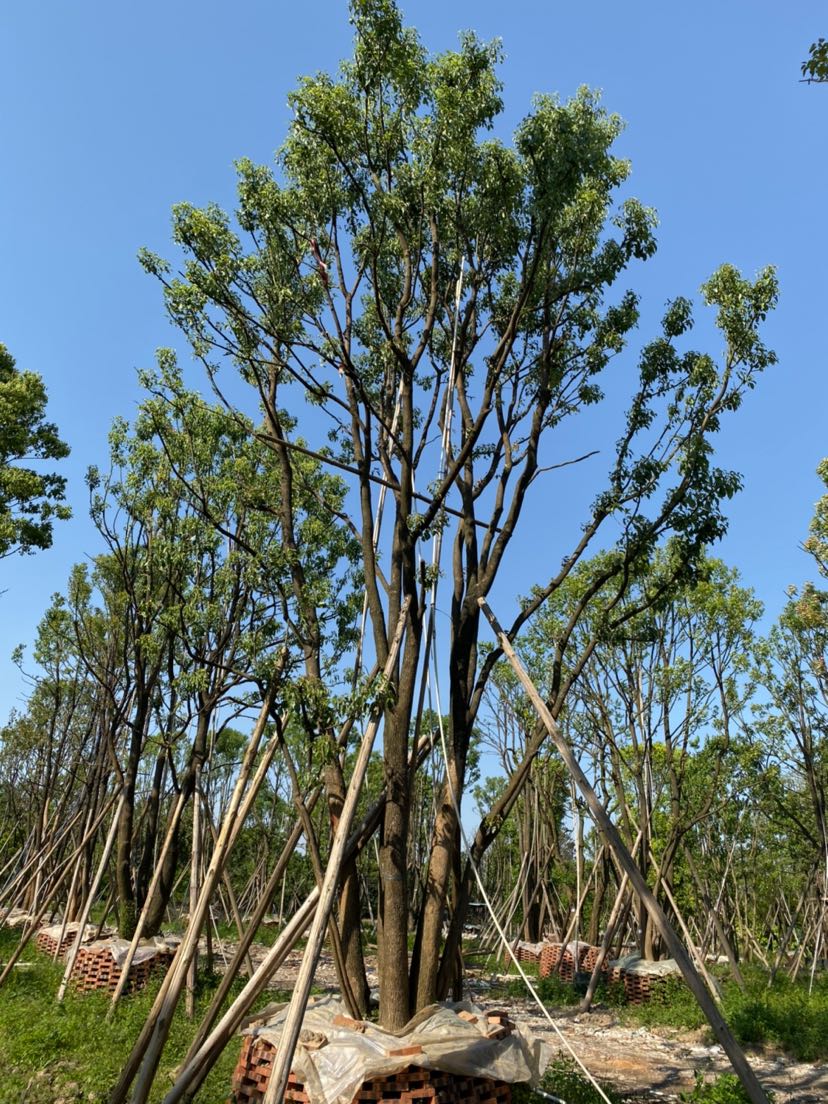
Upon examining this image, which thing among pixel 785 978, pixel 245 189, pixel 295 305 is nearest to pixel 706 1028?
pixel 785 978

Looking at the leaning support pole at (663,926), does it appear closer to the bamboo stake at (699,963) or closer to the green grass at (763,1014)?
the green grass at (763,1014)

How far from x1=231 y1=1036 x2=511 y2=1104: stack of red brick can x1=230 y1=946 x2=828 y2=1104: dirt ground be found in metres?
1.50

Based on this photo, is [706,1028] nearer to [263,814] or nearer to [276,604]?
[276,604]

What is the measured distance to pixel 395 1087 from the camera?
4055 millimetres

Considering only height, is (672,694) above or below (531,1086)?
above

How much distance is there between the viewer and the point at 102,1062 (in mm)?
6141

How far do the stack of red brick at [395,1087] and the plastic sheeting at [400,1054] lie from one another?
6 centimetres

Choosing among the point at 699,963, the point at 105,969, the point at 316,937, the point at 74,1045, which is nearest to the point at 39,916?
the point at 105,969

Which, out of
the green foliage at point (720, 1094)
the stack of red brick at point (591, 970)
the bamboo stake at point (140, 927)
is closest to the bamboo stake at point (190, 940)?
the bamboo stake at point (140, 927)

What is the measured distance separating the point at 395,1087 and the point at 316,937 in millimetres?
1008

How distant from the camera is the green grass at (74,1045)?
552 cm

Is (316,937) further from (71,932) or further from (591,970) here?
(591,970)

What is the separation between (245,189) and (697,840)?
18.5 metres

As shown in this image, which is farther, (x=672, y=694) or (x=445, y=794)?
(x=672, y=694)
